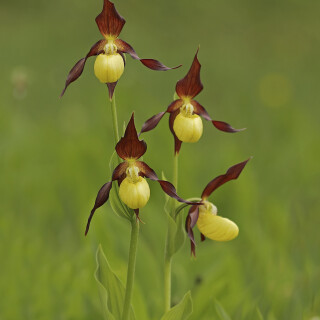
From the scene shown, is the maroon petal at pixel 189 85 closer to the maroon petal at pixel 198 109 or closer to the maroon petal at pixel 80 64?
the maroon petal at pixel 198 109

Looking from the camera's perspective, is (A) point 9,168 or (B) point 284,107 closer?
(A) point 9,168

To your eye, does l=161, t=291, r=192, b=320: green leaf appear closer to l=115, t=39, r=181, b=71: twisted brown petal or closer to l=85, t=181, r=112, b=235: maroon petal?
l=85, t=181, r=112, b=235: maroon petal

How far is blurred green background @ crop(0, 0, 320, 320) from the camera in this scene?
130 cm

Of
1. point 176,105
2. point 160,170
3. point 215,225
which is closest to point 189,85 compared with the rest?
point 176,105

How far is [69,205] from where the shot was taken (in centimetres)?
213

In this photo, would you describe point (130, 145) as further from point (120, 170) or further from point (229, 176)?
point (229, 176)

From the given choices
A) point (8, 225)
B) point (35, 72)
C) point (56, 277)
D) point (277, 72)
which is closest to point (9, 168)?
point (8, 225)

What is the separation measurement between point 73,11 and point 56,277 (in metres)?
→ 4.30

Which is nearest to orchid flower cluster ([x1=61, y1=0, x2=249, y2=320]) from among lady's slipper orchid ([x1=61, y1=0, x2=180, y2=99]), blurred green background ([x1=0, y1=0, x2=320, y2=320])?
lady's slipper orchid ([x1=61, y1=0, x2=180, y2=99])

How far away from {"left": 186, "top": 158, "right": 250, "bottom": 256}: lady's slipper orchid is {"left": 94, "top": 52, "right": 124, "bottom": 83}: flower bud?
26 centimetres

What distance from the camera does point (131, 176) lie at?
820 mm

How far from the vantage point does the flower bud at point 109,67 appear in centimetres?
81

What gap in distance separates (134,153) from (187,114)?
0.41 feet

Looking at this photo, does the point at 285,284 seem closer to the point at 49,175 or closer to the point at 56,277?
the point at 56,277
